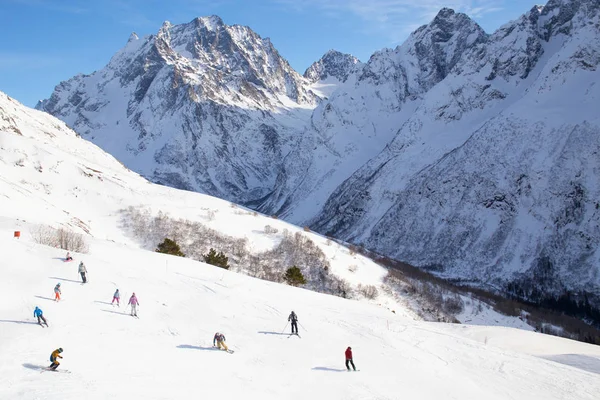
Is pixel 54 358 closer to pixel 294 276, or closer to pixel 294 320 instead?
pixel 294 320

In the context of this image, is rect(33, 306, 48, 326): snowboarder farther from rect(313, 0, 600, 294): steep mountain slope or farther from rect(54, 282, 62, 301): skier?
rect(313, 0, 600, 294): steep mountain slope

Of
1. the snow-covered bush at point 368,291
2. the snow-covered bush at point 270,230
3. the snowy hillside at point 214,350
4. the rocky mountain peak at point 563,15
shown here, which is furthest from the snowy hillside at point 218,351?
the rocky mountain peak at point 563,15

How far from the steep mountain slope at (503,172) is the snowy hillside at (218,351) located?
238 feet

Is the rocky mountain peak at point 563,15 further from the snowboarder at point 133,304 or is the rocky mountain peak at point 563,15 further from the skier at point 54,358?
the skier at point 54,358

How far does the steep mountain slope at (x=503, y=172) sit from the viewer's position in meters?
110

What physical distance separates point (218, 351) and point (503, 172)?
120 meters

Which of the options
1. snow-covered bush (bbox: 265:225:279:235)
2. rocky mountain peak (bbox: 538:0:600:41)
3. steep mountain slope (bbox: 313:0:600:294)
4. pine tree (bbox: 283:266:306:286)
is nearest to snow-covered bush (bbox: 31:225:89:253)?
pine tree (bbox: 283:266:306:286)

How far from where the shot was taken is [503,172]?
421ft

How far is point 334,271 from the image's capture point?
69.2 m

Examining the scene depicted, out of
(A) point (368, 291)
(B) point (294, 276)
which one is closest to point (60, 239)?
(B) point (294, 276)

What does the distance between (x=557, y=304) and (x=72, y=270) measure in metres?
93.7

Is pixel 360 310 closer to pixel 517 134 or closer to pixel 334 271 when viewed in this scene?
pixel 334 271

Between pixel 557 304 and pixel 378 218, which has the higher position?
pixel 378 218

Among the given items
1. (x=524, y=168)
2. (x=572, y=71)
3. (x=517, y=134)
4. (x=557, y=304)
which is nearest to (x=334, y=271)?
(x=557, y=304)
